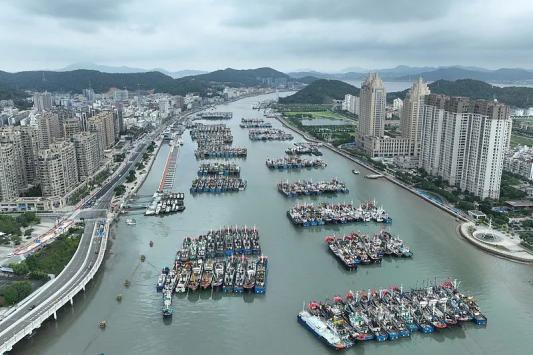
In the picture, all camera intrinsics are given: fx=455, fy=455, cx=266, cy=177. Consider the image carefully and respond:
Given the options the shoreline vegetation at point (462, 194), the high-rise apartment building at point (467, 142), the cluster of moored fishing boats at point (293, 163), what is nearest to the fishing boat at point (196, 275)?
the shoreline vegetation at point (462, 194)

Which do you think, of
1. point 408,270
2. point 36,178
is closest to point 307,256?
point 408,270

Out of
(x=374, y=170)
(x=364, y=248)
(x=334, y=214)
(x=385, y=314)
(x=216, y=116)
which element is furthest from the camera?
(x=216, y=116)

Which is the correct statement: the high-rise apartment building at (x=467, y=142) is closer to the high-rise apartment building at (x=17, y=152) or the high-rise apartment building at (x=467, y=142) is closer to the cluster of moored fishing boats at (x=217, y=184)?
the cluster of moored fishing boats at (x=217, y=184)

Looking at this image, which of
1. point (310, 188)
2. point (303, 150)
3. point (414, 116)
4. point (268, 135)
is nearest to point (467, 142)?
point (310, 188)

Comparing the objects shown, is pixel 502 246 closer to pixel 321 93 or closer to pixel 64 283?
pixel 64 283

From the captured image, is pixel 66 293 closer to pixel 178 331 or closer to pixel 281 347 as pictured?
pixel 178 331
